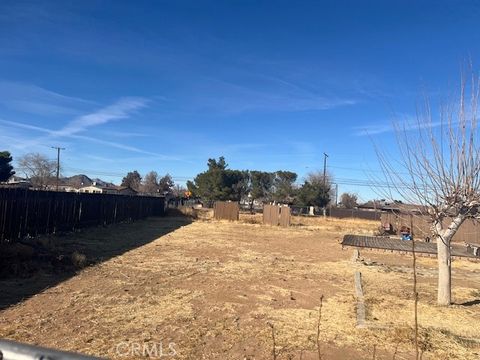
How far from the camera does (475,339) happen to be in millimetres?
6457

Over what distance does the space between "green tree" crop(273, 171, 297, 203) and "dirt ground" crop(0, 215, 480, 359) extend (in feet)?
194

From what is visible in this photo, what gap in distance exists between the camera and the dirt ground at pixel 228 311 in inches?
227

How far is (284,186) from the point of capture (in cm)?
7588

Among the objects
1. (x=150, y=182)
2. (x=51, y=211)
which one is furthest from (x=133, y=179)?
(x=51, y=211)

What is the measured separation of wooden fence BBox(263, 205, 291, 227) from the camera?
124ft

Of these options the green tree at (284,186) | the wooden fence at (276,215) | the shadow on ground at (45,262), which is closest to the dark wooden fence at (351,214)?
the green tree at (284,186)

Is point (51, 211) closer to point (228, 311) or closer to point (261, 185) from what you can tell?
point (228, 311)

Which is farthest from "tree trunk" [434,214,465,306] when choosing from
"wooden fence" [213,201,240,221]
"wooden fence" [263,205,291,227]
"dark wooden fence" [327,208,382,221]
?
"dark wooden fence" [327,208,382,221]

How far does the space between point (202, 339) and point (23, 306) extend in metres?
3.41

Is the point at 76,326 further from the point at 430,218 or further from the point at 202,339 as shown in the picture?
the point at 430,218

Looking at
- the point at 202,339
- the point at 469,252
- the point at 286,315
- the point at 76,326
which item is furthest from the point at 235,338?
the point at 469,252
